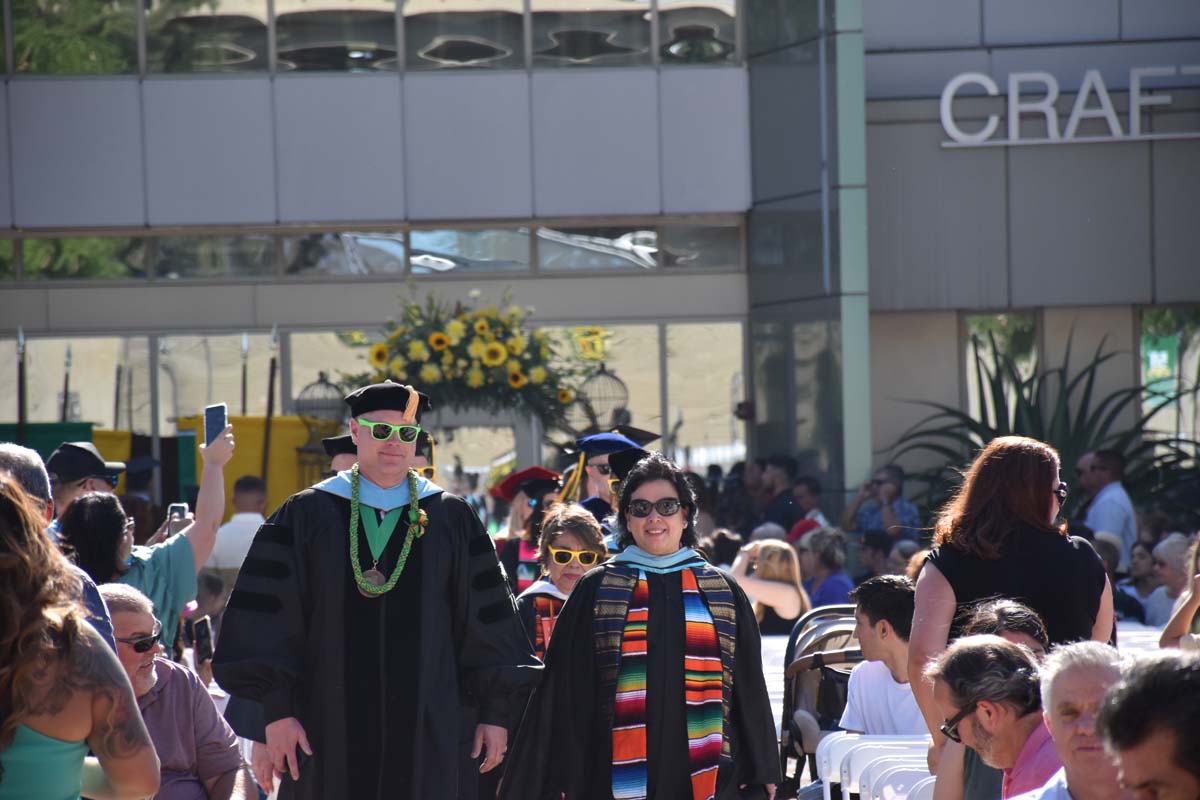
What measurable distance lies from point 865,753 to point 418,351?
6.15 metres

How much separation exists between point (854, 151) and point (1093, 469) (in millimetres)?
4275

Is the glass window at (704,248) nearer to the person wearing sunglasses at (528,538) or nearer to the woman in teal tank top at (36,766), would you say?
the person wearing sunglasses at (528,538)

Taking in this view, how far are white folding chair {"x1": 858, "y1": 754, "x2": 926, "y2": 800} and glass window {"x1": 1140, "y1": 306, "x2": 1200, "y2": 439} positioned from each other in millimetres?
12863

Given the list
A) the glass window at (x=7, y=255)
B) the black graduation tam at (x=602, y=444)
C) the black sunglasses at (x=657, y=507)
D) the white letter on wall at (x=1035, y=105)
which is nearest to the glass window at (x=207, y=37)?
the glass window at (x=7, y=255)

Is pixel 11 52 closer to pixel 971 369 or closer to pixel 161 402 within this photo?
pixel 161 402

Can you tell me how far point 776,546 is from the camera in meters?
8.38

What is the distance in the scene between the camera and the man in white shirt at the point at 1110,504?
1176 centimetres

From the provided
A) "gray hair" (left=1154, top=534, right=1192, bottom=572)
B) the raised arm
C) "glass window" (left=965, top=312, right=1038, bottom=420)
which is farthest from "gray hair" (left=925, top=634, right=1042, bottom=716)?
"glass window" (left=965, top=312, right=1038, bottom=420)

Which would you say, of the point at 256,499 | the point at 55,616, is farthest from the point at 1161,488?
the point at 55,616

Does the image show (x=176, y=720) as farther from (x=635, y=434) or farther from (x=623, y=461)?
(x=635, y=434)

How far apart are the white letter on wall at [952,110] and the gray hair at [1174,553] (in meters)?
7.56

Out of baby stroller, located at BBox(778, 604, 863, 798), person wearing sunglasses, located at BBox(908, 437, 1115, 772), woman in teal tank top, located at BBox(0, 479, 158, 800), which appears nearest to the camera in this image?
woman in teal tank top, located at BBox(0, 479, 158, 800)

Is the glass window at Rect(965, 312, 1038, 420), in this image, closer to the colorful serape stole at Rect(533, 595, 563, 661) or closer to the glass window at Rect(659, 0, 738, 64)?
the glass window at Rect(659, 0, 738, 64)

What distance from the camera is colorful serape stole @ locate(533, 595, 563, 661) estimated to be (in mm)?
5996
